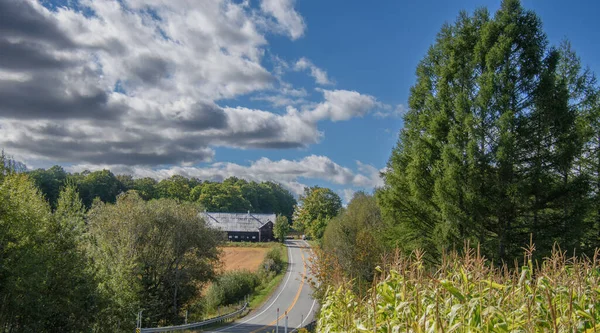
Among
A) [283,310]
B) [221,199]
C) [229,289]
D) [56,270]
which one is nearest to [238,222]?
[221,199]

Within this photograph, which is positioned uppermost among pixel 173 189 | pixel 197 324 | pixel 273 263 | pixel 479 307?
pixel 173 189

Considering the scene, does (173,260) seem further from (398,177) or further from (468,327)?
(468,327)

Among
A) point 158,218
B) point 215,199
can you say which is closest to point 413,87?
point 158,218

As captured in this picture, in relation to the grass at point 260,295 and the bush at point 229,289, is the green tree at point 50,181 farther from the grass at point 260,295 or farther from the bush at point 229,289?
the bush at point 229,289

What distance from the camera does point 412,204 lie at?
16.4 metres

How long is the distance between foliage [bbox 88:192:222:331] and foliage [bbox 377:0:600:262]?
17.7 m

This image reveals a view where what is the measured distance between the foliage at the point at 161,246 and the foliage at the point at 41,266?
9.01 meters

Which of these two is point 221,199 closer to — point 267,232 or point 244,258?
point 267,232

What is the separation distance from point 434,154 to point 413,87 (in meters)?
3.50

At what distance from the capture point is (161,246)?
1089 inches

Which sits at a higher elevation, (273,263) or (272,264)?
(273,263)

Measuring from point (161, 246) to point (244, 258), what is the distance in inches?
1318

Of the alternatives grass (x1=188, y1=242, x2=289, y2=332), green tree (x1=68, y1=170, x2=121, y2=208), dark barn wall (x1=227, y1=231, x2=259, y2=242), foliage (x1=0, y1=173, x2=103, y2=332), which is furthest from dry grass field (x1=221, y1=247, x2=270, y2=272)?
green tree (x1=68, y1=170, x2=121, y2=208)

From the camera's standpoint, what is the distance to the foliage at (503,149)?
1362 cm
